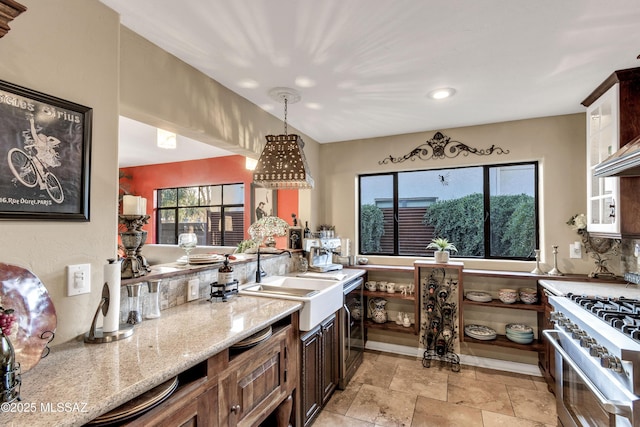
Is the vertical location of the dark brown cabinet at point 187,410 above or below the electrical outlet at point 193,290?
below

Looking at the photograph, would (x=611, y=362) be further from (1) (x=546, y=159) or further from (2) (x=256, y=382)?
(1) (x=546, y=159)

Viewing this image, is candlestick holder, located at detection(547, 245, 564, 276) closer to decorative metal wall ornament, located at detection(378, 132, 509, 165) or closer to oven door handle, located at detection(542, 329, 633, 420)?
decorative metal wall ornament, located at detection(378, 132, 509, 165)

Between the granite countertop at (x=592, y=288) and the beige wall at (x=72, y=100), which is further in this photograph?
the granite countertop at (x=592, y=288)

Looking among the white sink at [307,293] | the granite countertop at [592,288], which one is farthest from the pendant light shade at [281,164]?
the granite countertop at [592,288]

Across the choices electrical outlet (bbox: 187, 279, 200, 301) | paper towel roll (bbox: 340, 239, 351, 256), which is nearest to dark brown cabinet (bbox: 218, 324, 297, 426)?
electrical outlet (bbox: 187, 279, 200, 301)

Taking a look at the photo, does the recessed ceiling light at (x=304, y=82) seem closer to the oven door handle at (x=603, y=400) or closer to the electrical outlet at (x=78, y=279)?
the electrical outlet at (x=78, y=279)

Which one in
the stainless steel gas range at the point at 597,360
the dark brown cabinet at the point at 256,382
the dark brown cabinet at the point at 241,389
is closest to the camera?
the dark brown cabinet at the point at 241,389

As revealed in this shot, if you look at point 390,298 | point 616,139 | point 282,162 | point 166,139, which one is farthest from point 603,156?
point 166,139

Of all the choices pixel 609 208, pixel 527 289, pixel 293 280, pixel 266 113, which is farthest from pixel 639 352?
pixel 266 113

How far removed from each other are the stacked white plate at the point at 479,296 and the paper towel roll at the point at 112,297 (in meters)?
3.01

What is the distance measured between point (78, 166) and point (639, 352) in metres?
2.50

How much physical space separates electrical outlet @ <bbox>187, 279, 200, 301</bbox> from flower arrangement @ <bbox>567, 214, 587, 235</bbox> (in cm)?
329

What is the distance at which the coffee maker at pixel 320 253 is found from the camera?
319 centimetres

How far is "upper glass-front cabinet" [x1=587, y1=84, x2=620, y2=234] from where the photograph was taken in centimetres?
220
